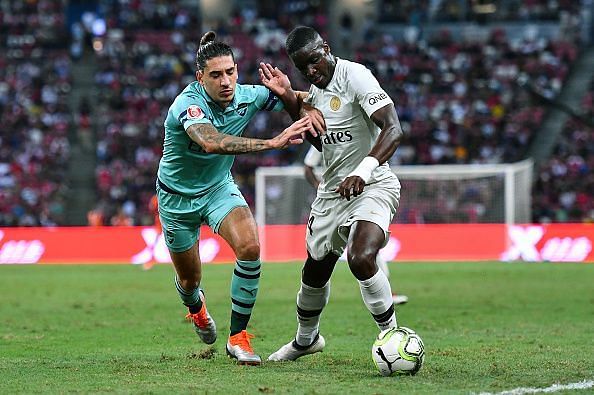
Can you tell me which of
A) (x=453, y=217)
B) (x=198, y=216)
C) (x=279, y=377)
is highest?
(x=198, y=216)

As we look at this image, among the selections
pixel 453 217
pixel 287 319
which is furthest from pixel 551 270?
pixel 287 319

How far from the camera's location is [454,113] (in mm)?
34562

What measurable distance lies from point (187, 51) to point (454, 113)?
31.7ft

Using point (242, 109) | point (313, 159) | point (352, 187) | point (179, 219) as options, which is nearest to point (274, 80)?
point (242, 109)

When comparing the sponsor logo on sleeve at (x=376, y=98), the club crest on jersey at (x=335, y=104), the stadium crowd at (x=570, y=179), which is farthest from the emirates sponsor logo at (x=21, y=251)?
the sponsor logo on sleeve at (x=376, y=98)

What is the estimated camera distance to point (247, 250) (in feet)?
28.7

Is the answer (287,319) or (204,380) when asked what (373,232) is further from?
(287,319)

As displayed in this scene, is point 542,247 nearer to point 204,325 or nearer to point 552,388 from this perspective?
point 204,325

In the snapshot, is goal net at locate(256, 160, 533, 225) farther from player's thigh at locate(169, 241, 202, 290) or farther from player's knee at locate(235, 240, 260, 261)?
player's knee at locate(235, 240, 260, 261)

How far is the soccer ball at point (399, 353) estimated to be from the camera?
308 inches

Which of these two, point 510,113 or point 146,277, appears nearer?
point 146,277

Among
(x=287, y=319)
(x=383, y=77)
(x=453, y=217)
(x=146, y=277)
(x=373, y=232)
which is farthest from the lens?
(x=383, y=77)

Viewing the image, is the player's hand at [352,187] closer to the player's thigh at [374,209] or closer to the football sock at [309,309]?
the player's thigh at [374,209]

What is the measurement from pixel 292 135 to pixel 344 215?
0.85 m
